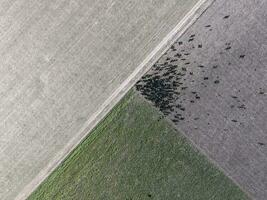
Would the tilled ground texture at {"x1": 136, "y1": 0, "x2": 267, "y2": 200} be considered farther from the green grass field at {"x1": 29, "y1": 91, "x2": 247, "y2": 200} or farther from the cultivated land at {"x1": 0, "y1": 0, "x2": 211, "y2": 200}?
the cultivated land at {"x1": 0, "y1": 0, "x2": 211, "y2": 200}

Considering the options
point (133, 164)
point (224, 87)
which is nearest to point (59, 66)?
point (133, 164)

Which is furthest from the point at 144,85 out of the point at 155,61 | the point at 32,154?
the point at 32,154

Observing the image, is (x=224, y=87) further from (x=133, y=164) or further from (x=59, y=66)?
(x=59, y=66)

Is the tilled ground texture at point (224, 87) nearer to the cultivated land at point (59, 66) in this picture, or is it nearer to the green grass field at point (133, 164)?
the green grass field at point (133, 164)

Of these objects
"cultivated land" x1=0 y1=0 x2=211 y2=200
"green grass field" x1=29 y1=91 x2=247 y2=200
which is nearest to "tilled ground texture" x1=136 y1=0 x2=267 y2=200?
"green grass field" x1=29 y1=91 x2=247 y2=200

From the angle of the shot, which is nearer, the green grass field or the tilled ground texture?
the tilled ground texture

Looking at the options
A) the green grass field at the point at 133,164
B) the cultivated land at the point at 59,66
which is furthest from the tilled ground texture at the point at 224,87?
the cultivated land at the point at 59,66

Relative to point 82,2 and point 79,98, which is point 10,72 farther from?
point 82,2
